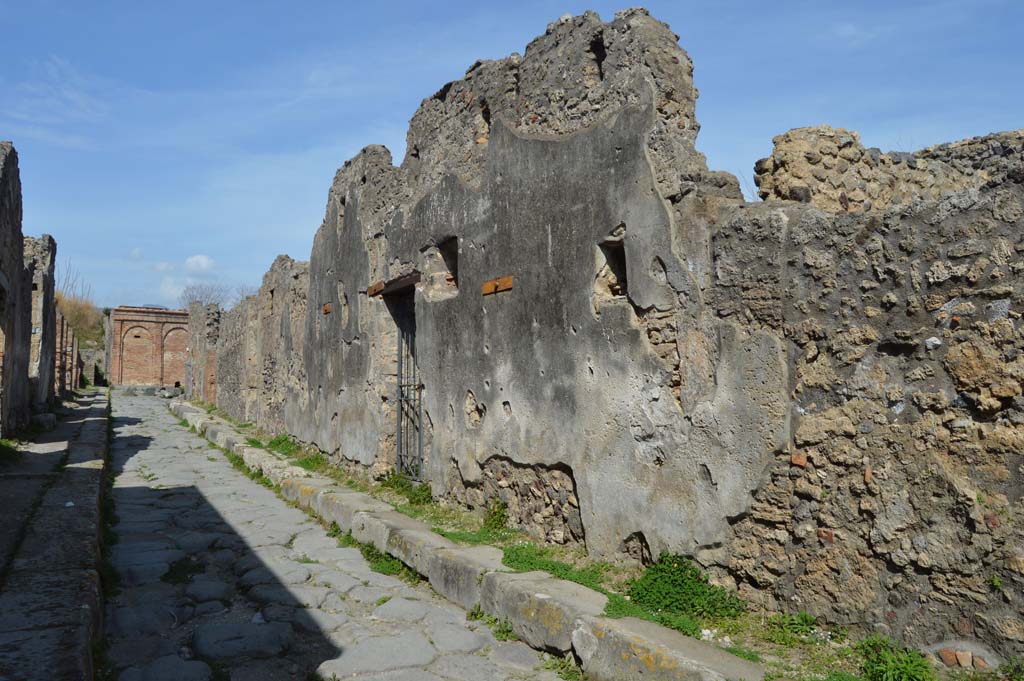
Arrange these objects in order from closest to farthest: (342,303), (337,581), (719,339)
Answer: (719,339) → (337,581) → (342,303)

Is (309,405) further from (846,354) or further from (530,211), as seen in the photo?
(846,354)

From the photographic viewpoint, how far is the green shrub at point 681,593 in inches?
127

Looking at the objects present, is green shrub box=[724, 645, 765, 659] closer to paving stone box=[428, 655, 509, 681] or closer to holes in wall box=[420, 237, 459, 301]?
paving stone box=[428, 655, 509, 681]

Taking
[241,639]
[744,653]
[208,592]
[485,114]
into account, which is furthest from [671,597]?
[485,114]

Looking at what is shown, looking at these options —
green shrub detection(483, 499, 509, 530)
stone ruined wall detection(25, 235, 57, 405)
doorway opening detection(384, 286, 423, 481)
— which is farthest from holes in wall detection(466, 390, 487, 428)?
stone ruined wall detection(25, 235, 57, 405)

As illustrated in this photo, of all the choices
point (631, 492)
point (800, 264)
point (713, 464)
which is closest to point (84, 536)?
point (631, 492)

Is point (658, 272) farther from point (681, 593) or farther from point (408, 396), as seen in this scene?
point (408, 396)

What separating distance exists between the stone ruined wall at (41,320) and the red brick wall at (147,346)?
14.5 meters

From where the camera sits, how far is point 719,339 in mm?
3383

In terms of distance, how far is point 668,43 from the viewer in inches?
156

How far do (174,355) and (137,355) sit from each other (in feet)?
4.60

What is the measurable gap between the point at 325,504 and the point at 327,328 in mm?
2682

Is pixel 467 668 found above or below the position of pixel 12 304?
below

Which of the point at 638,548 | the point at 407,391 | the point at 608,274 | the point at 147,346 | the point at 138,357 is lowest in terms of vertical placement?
the point at 638,548
